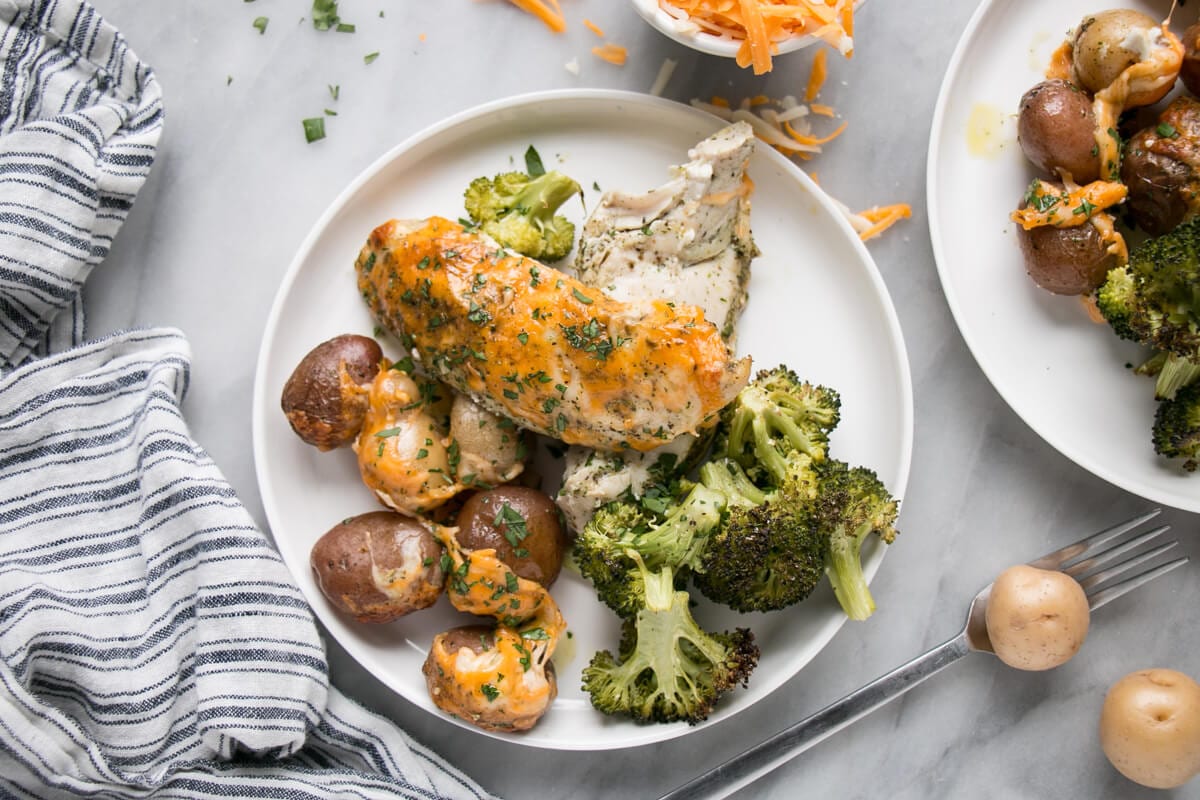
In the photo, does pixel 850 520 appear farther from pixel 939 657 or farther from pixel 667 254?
pixel 667 254

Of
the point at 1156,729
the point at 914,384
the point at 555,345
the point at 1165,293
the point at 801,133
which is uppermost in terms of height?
the point at 801,133

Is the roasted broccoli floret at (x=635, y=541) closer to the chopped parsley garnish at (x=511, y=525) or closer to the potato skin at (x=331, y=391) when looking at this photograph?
the chopped parsley garnish at (x=511, y=525)

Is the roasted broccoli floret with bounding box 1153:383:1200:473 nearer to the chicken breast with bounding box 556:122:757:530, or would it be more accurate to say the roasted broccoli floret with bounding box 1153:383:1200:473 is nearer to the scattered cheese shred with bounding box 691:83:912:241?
the scattered cheese shred with bounding box 691:83:912:241

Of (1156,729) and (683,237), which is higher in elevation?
(683,237)

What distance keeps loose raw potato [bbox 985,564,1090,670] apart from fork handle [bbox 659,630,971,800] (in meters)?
0.19

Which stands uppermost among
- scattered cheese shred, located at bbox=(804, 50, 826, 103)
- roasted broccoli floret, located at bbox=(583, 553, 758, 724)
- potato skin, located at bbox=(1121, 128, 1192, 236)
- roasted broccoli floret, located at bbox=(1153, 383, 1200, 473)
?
scattered cheese shred, located at bbox=(804, 50, 826, 103)

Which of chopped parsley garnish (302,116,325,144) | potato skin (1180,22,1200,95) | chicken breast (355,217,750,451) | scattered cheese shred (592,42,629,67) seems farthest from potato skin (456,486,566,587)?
potato skin (1180,22,1200,95)

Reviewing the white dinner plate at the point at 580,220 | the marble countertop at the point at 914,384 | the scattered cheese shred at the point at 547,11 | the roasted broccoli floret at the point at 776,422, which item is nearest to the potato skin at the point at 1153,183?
the marble countertop at the point at 914,384

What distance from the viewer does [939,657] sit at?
124 inches

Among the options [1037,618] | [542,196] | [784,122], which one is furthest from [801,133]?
[1037,618]

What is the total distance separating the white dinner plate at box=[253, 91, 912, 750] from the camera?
9.99ft

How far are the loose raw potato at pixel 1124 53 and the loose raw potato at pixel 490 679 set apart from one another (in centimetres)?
237

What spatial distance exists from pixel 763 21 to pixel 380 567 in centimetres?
188

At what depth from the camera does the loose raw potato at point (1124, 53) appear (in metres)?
2.81
